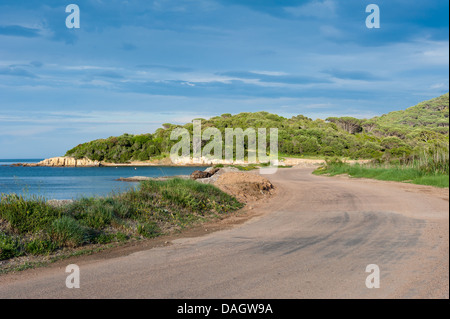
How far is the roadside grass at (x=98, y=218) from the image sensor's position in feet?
27.4

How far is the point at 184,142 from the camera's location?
405 feet

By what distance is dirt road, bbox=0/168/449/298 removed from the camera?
16.0 ft

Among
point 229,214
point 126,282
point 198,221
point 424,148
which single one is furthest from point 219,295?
point 229,214

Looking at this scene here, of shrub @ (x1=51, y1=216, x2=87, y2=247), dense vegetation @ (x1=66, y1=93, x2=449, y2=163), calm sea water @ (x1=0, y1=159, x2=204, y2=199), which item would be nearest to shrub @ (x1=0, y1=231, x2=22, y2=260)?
shrub @ (x1=51, y1=216, x2=87, y2=247)

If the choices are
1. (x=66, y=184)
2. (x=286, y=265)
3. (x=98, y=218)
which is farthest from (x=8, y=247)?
(x=66, y=184)

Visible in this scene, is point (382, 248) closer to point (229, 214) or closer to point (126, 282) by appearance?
point (126, 282)

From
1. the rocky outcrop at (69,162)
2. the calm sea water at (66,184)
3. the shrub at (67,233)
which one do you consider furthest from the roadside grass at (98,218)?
the rocky outcrop at (69,162)

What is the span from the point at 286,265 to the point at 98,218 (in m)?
5.70

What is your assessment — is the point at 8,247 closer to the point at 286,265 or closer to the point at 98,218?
the point at 98,218

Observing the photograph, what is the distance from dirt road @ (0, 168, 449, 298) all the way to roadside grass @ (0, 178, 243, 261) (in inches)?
54.0

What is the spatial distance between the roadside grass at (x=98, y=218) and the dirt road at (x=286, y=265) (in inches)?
54.0

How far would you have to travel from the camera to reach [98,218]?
9.95 metres

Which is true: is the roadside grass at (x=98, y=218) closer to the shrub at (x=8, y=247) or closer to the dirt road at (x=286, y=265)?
the shrub at (x=8, y=247)
